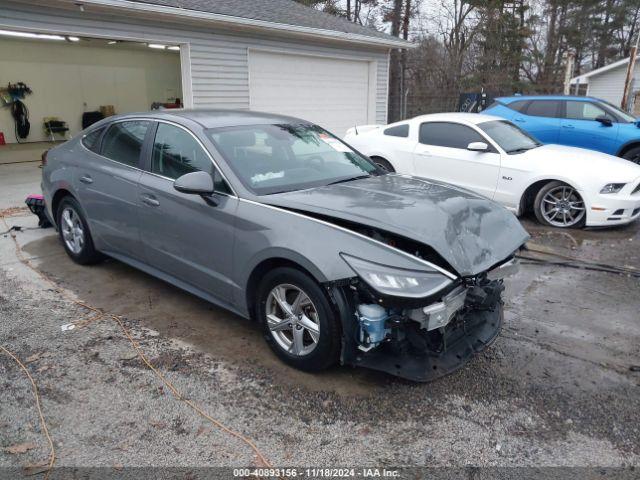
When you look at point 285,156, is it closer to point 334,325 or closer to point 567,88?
point 334,325

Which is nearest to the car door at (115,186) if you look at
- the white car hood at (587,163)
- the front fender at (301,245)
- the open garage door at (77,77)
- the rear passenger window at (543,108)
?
the front fender at (301,245)

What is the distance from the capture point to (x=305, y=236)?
10.0 feet

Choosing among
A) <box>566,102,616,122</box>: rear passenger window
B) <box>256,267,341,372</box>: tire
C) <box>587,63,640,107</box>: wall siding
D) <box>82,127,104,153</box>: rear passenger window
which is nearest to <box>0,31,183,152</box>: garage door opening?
<box>82,127,104,153</box>: rear passenger window

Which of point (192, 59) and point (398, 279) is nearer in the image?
point (398, 279)

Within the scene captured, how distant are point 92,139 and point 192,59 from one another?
5.57 m

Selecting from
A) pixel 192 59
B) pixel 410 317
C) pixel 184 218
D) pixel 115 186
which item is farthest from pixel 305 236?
pixel 192 59

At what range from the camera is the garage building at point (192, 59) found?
870 centimetres

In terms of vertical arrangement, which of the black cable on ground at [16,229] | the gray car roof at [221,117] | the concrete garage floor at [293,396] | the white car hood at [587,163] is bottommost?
the concrete garage floor at [293,396]

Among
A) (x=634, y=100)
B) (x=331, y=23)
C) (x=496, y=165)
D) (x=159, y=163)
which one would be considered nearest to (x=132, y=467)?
(x=159, y=163)

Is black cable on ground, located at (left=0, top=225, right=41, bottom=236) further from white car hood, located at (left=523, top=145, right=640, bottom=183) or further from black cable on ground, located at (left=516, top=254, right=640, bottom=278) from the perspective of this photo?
white car hood, located at (left=523, top=145, right=640, bottom=183)

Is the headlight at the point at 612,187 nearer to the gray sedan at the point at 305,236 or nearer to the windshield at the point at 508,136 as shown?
the windshield at the point at 508,136

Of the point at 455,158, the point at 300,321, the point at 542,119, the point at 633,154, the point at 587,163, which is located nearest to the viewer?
the point at 300,321

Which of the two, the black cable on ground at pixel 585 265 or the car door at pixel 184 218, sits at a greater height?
the car door at pixel 184 218

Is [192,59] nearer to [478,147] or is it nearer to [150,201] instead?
[478,147]
